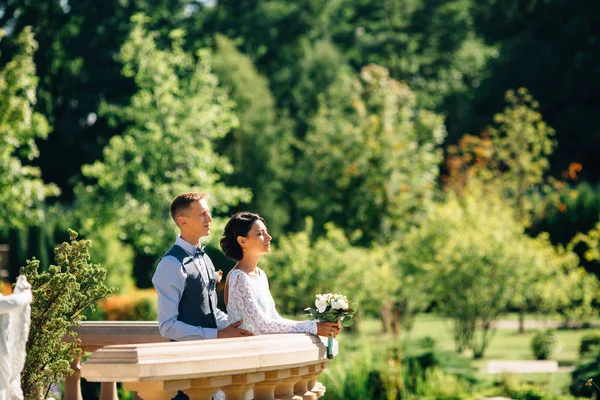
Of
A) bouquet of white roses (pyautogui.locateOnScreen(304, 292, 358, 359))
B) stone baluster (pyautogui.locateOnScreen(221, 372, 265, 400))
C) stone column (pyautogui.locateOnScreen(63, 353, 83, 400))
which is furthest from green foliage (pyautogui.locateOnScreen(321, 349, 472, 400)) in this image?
stone baluster (pyautogui.locateOnScreen(221, 372, 265, 400))

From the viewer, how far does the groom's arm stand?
517 cm

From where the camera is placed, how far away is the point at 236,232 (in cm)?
558

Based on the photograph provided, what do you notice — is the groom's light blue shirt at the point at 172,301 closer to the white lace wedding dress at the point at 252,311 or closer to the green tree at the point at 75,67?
the white lace wedding dress at the point at 252,311

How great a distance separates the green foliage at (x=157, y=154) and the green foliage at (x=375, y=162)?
4759mm

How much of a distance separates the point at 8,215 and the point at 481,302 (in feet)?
29.6

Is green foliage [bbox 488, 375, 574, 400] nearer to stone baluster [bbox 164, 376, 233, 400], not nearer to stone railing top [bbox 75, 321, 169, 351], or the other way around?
stone railing top [bbox 75, 321, 169, 351]

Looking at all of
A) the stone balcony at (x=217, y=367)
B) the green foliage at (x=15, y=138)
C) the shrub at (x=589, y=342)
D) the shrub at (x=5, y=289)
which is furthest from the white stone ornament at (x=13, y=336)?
the green foliage at (x=15, y=138)

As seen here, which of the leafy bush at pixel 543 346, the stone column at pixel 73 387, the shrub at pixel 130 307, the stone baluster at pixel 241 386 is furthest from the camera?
the shrub at pixel 130 307

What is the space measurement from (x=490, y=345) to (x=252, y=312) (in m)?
15.0

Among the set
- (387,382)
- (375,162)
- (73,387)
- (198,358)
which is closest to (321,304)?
(198,358)

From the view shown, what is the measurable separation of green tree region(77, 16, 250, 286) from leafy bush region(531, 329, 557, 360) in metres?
7.05

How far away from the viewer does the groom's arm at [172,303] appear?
5.17 m

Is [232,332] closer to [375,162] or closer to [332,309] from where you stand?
[332,309]

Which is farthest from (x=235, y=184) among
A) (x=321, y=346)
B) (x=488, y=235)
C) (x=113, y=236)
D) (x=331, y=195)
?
(x=321, y=346)
